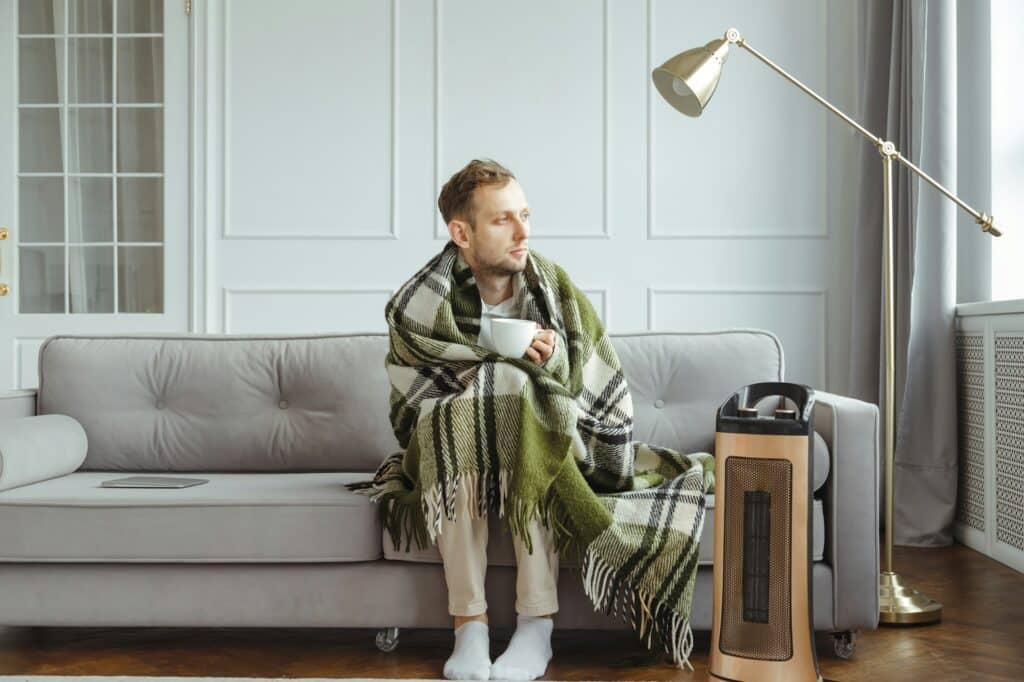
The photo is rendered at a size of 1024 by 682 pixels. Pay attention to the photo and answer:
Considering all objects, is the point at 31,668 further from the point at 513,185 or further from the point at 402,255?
the point at 402,255

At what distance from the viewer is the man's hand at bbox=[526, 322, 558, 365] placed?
1.96 metres

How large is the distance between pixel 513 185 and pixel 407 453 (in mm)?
596

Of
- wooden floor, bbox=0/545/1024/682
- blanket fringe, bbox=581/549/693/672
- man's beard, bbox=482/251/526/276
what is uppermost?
man's beard, bbox=482/251/526/276

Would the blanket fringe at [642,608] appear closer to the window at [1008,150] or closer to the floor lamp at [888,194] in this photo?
the floor lamp at [888,194]

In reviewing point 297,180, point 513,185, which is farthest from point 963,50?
point 297,180

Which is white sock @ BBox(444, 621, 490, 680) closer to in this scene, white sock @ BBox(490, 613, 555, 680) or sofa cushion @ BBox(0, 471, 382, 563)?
white sock @ BBox(490, 613, 555, 680)

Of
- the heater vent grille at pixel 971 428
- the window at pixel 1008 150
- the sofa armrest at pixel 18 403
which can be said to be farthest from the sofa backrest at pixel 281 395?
the window at pixel 1008 150

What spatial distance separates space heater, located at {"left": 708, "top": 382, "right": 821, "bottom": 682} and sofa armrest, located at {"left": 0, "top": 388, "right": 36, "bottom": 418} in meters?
1.73

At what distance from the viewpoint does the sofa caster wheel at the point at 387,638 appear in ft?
6.49

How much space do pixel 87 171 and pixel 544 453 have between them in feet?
10.5

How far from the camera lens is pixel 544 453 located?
187 centimetres

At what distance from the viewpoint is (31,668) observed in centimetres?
190

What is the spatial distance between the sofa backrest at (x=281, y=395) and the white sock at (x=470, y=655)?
0.62m

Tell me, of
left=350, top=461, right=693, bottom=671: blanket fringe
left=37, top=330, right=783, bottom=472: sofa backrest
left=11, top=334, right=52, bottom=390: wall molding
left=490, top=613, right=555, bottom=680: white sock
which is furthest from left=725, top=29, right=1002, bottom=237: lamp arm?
left=11, top=334, right=52, bottom=390: wall molding
